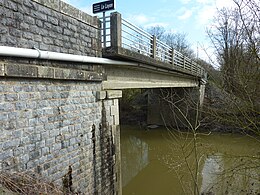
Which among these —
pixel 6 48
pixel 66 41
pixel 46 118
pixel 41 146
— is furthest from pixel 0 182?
pixel 66 41

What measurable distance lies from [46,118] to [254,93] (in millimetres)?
4076

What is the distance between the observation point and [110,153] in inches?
229

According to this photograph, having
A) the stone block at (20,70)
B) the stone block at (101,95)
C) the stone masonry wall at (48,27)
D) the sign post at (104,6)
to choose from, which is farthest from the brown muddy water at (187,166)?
the sign post at (104,6)

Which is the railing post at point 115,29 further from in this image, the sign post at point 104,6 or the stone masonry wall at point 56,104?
the stone masonry wall at point 56,104

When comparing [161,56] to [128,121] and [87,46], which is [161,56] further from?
[128,121]

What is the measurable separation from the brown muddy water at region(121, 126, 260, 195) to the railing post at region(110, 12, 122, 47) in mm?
2864

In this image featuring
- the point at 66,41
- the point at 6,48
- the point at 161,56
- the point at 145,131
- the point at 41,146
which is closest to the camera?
the point at 6,48

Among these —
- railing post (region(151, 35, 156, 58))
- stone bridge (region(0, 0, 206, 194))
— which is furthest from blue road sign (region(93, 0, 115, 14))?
railing post (region(151, 35, 156, 58))

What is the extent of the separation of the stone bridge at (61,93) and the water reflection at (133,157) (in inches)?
146

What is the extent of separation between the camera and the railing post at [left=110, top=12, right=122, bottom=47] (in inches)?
223

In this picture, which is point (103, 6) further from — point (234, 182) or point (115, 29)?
point (234, 182)

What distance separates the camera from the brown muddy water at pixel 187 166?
618cm

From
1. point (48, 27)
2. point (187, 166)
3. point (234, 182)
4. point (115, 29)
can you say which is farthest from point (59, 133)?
point (234, 182)

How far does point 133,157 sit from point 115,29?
826 cm
